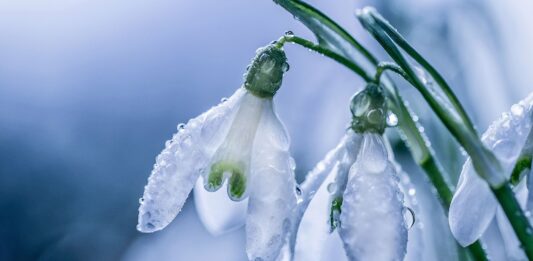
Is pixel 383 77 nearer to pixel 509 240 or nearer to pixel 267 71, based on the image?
pixel 267 71

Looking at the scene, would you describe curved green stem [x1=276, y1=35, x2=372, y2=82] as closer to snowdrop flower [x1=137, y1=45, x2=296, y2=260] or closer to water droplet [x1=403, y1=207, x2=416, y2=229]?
snowdrop flower [x1=137, y1=45, x2=296, y2=260]

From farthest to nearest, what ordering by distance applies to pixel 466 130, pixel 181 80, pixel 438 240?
pixel 181 80, pixel 438 240, pixel 466 130

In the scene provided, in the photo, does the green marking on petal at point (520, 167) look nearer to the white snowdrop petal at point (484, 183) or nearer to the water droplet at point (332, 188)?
the white snowdrop petal at point (484, 183)

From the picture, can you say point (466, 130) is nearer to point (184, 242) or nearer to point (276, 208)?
point (276, 208)

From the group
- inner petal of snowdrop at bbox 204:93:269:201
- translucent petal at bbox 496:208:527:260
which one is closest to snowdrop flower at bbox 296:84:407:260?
inner petal of snowdrop at bbox 204:93:269:201

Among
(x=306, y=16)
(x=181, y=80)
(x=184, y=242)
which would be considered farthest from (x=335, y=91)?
(x=181, y=80)

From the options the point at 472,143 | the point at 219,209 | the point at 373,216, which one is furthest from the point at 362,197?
the point at 219,209
